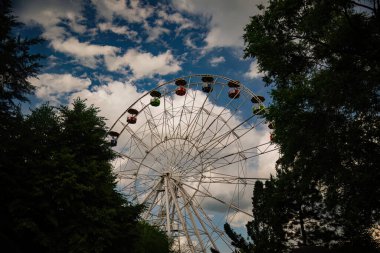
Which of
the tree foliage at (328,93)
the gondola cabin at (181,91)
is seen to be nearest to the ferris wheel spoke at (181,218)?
the gondola cabin at (181,91)

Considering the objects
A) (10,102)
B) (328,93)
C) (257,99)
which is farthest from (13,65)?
(257,99)

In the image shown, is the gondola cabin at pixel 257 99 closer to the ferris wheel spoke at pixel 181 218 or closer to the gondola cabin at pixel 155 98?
the gondola cabin at pixel 155 98

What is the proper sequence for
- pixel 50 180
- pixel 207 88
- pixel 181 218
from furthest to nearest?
pixel 207 88 → pixel 181 218 → pixel 50 180

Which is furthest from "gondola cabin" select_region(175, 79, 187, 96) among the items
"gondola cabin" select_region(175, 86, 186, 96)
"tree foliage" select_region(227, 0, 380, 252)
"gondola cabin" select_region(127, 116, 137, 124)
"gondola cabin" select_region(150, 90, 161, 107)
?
"tree foliage" select_region(227, 0, 380, 252)

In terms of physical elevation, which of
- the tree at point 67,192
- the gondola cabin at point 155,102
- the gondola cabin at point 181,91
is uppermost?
the gondola cabin at point 181,91

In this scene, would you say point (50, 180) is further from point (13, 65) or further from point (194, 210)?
point (194, 210)

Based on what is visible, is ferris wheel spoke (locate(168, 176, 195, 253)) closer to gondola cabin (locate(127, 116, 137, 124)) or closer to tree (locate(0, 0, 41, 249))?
gondola cabin (locate(127, 116, 137, 124))

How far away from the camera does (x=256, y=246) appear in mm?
24875

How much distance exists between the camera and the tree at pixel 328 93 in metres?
11.9

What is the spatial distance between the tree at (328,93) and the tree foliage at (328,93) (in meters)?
0.03

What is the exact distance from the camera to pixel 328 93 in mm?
12297

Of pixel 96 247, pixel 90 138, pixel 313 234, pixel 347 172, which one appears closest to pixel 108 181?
pixel 90 138

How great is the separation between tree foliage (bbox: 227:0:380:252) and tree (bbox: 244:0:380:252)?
3 cm

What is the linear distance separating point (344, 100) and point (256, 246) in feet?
53.0
